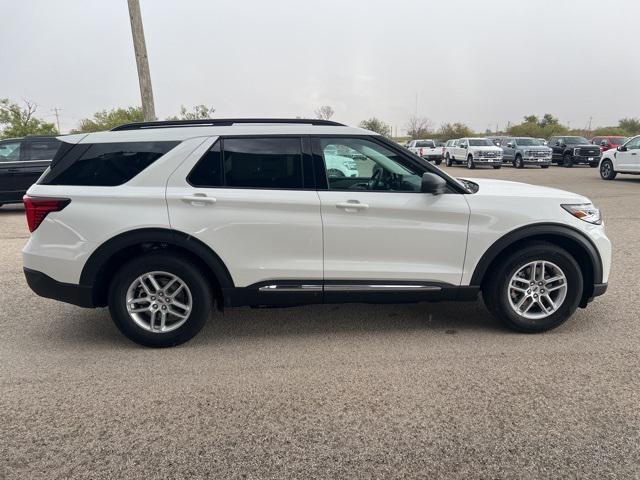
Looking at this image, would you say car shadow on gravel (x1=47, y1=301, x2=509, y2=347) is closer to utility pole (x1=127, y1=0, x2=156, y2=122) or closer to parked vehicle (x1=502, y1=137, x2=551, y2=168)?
utility pole (x1=127, y1=0, x2=156, y2=122)

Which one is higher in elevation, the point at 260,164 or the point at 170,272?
the point at 260,164

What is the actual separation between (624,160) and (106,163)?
1892 cm

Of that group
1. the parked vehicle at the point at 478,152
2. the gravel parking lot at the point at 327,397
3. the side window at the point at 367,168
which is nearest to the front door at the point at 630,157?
the parked vehicle at the point at 478,152

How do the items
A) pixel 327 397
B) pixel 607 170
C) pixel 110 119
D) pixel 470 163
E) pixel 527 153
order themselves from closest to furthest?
pixel 327 397 < pixel 607 170 < pixel 527 153 < pixel 470 163 < pixel 110 119

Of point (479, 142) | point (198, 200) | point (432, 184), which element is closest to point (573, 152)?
point (479, 142)

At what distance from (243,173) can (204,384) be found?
1.64 meters

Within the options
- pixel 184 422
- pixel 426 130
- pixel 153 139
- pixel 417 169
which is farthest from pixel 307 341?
pixel 426 130

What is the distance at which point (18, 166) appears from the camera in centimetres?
1114

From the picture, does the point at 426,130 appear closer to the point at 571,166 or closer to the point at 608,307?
the point at 571,166

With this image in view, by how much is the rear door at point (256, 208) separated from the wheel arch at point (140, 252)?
6cm

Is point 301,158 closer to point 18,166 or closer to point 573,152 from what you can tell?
point 18,166

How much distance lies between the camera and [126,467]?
246 cm

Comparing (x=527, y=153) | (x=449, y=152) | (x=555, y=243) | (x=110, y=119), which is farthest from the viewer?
(x=110, y=119)

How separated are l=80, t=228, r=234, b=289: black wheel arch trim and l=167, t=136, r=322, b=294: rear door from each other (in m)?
0.06
